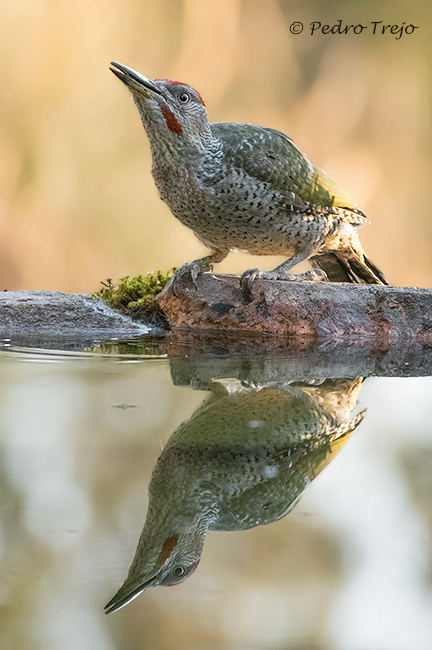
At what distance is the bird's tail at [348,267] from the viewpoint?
3.41m

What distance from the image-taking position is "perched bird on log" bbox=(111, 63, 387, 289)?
8.43ft

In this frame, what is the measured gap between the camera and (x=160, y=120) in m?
2.56

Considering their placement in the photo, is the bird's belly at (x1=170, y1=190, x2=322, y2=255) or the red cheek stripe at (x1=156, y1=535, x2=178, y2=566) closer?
the red cheek stripe at (x1=156, y1=535, x2=178, y2=566)

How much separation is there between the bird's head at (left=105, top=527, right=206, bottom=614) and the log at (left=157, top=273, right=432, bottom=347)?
2.04 m

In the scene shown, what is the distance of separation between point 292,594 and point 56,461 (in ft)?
1.67

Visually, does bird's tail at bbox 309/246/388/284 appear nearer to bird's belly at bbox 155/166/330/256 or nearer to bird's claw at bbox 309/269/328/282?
bird's claw at bbox 309/269/328/282

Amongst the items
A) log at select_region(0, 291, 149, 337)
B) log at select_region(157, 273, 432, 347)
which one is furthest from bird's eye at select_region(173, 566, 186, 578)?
log at select_region(157, 273, 432, 347)

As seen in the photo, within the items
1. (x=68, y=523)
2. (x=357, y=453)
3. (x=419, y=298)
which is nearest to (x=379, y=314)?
(x=419, y=298)

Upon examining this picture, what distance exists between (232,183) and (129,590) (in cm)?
215

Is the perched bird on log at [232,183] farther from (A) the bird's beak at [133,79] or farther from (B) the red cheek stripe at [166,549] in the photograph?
(B) the red cheek stripe at [166,549]

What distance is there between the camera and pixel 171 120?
100 inches

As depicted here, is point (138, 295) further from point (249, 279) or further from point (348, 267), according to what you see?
point (348, 267)

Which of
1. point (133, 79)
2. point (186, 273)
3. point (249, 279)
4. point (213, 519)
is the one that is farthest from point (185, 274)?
point (213, 519)

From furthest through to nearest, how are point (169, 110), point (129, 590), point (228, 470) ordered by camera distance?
point (169, 110) → point (228, 470) → point (129, 590)
